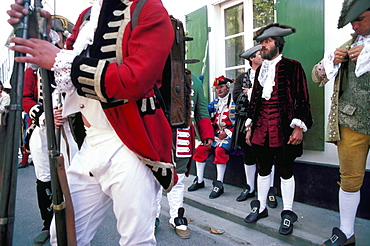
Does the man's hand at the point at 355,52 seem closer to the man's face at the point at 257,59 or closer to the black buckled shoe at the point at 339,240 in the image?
the black buckled shoe at the point at 339,240

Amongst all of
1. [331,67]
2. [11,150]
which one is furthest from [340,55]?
[11,150]

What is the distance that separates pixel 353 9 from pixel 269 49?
42.7 inches

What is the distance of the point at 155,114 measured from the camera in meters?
1.46

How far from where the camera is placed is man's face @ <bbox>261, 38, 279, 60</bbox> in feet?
11.2

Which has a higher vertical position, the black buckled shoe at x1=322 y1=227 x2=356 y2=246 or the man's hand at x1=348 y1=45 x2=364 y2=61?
the man's hand at x1=348 y1=45 x2=364 y2=61

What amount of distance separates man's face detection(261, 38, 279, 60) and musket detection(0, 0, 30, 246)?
8.86 feet

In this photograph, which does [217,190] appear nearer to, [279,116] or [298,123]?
[279,116]

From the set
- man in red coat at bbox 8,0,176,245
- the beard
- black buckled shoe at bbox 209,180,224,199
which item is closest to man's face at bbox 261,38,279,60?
the beard

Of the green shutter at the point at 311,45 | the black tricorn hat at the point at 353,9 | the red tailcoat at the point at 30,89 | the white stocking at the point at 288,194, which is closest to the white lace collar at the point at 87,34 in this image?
the red tailcoat at the point at 30,89

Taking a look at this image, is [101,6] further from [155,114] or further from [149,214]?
[149,214]

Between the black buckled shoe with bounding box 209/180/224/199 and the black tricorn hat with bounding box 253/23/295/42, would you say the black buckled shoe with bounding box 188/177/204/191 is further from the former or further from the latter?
the black tricorn hat with bounding box 253/23/295/42

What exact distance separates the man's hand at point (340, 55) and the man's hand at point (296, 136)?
0.80 m

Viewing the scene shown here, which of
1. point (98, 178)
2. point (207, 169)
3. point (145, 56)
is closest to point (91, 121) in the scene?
point (98, 178)

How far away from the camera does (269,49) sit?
340 cm
